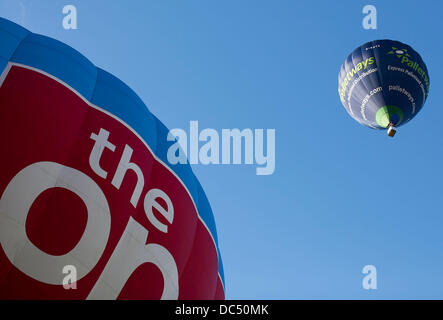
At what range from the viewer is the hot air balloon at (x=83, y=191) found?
5602 millimetres

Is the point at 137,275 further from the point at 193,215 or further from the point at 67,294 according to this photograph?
the point at 193,215

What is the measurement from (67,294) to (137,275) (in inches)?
35.4

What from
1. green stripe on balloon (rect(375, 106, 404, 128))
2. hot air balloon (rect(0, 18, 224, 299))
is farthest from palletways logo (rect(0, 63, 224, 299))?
A: green stripe on balloon (rect(375, 106, 404, 128))

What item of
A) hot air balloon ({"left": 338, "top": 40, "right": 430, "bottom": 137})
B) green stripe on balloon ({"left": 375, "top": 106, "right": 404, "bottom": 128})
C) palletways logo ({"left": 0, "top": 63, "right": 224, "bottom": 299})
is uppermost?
hot air balloon ({"left": 338, "top": 40, "right": 430, "bottom": 137})

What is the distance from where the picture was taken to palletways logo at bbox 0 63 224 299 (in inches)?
219

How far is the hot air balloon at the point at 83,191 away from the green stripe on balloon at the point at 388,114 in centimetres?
681

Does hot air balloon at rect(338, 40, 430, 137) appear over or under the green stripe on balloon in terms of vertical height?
over

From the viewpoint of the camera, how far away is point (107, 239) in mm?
6055

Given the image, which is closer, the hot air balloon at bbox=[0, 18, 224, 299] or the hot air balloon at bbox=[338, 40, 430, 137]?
the hot air balloon at bbox=[0, 18, 224, 299]

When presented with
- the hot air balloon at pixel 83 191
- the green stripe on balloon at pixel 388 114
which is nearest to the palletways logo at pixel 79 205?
the hot air balloon at pixel 83 191

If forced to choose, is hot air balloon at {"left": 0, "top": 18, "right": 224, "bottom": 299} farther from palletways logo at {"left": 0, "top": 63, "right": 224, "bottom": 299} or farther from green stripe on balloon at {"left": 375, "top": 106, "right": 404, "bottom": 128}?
green stripe on balloon at {"left": 375, "top": 106, "right": 404, "bottom": 128}
